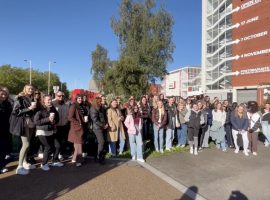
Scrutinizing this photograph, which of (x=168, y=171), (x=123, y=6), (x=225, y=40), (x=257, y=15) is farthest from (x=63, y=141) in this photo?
(x=225, y=40)

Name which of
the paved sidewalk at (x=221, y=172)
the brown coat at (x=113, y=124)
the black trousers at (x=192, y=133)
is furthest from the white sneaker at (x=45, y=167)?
the black trousers at (x=192, y=133)

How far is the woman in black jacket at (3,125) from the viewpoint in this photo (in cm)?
793

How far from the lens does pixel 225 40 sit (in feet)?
195

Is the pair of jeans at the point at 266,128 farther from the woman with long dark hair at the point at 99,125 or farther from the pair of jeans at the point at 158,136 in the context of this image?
the woman with long dark hair at the point at 99,125

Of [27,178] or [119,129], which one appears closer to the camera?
[27,178]

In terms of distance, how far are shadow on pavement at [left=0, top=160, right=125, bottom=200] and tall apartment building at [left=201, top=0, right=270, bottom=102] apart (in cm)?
4131

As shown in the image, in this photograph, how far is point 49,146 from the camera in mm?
8227

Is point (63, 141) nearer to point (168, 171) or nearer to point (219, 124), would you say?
point (168, 171)

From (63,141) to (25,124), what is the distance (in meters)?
1.95

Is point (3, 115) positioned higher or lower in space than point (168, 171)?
higher

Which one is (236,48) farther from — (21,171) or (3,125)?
(21,171)

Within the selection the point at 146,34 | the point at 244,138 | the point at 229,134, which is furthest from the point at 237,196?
the point at 146,34

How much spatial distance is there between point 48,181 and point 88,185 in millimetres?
940

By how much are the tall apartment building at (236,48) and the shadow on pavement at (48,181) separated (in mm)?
41309
